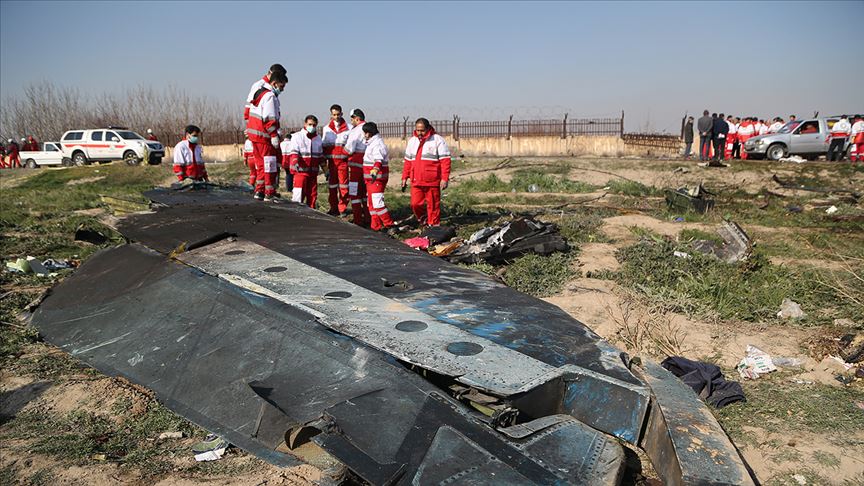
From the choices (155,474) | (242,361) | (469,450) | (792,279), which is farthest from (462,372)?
(792,279)

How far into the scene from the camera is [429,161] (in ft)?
28.2

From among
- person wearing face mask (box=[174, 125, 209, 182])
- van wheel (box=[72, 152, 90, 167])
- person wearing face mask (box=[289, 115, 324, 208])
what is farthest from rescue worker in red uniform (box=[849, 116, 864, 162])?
van wheel (box=[72, 152, 90, 167])

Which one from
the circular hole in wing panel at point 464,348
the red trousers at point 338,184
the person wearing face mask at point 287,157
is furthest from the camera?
the person wearing face mask at point 287,157

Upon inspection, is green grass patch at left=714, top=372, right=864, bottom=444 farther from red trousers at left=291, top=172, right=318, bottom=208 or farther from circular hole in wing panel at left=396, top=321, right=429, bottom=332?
red trousers at left=291, top=172, right=318, bottom=208

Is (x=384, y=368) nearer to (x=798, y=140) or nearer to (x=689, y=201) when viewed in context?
(x=689, y=201)

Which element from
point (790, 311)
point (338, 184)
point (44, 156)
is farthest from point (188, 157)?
point (44, 156)

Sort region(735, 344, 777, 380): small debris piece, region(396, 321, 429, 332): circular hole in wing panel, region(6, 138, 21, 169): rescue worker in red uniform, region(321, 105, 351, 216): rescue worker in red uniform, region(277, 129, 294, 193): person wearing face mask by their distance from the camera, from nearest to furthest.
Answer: region(396, 321, 429, 332): circular hole in wing panel
region(735, 344, 777, 380): small debris piece
region(321, 105, 351, 216): rescue worker in red uniform
region(277, 129, 294, 193): person wearing face mask
region(6, 138, 21, 169): rescue worker in red uniform

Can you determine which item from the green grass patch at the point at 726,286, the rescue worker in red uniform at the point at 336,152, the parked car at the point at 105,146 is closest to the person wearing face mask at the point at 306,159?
the rescue worker in red uniform at the point at 336,152

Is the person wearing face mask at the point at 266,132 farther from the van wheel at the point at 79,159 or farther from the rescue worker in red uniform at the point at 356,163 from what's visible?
the van wheel at the point at 79,159

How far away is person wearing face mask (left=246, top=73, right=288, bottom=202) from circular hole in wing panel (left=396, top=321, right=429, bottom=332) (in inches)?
170

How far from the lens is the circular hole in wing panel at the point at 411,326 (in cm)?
303

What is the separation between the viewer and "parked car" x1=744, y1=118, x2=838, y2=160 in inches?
729

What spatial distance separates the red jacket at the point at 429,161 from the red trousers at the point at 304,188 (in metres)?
1.87

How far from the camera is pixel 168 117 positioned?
4666 cm
